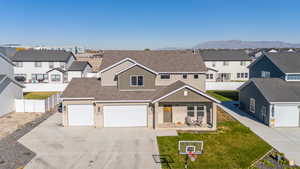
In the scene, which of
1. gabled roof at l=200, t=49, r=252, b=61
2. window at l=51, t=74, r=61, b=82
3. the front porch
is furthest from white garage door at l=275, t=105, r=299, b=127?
window at l=51, t=74, r=61, b=82

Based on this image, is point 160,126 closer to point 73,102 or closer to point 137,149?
point 137,149

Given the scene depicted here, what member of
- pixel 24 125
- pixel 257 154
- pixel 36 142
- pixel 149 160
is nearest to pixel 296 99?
pixel 257 154

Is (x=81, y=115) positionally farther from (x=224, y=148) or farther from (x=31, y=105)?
(x=224, y=148)

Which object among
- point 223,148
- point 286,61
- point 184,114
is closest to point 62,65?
point 184,114

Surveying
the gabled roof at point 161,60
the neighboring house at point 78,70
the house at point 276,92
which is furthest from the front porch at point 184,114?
the neighboring house at point 78,70

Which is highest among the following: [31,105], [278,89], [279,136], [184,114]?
[278,89]

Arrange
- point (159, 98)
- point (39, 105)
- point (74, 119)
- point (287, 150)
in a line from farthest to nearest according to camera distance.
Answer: point (39, 105), point (74, 119), point (159, 98), point (287, 150)
